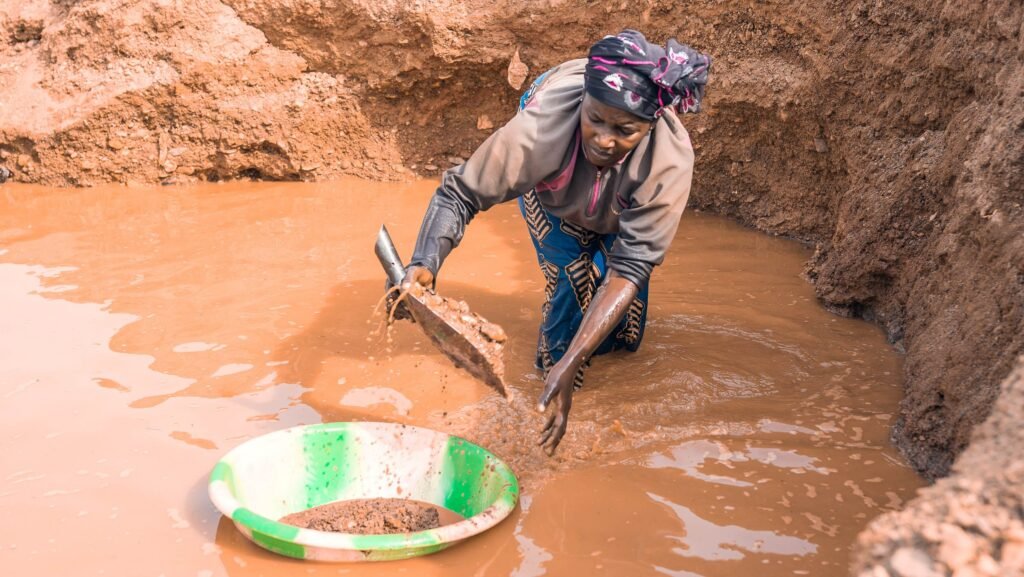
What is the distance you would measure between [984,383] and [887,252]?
139 cm

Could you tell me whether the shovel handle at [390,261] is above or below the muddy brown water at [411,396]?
above

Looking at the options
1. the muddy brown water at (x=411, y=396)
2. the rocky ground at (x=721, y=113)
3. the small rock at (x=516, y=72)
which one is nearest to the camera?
the muddy brown water at (x=411, y=396)

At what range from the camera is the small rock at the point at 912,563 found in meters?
1.54

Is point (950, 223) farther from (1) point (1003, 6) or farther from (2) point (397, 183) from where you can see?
(2) point (397, 183)

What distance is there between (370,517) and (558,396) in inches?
26.1

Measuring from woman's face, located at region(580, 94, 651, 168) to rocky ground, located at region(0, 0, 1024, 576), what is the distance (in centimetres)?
117

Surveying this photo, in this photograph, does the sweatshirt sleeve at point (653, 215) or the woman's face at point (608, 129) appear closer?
the woman's face at point (608, 129)

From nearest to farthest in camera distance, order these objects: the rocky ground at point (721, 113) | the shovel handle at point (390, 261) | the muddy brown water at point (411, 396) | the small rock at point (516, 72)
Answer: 1. the muddy brown water at point (411, 396)
2. the shovel handle at point (390, 261)
3. the rocky ground at point (721, 113)
4. the small rock at point (516, 72)

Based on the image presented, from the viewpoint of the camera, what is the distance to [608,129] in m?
2.94

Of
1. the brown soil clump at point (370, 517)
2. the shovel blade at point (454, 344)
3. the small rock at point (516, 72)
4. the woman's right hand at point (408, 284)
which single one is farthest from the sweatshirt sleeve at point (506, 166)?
the small rock at point (516, 72)

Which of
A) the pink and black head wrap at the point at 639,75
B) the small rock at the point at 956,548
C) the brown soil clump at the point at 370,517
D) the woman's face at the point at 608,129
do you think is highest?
the pink and black head wrap at the point at 639,75

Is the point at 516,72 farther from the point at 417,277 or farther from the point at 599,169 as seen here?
the point at 417,277

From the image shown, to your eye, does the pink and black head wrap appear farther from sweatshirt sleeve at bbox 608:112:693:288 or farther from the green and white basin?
the green and white basin

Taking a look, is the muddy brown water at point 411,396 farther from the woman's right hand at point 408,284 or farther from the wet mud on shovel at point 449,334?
the woman's right hand at point 408,284
